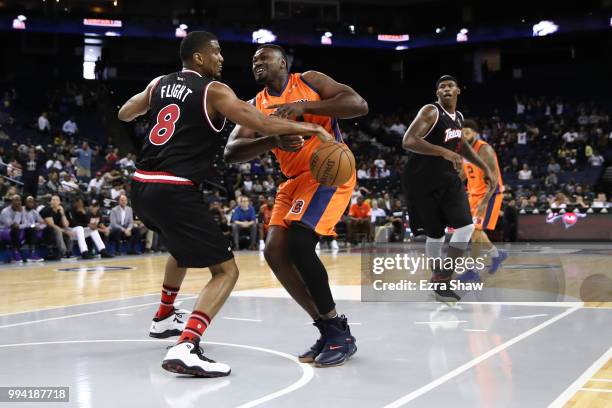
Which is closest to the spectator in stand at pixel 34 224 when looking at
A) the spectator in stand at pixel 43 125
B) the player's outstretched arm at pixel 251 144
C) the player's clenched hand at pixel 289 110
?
the player's outstretched arm at pixel 251 144

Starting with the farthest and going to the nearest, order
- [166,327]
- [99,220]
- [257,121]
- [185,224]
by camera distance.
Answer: [99,220] → [166,327] → [185,224] → [257,121]

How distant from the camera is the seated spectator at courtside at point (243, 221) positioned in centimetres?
1734

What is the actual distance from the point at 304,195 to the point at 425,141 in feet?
7.68

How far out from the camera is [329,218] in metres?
4.48

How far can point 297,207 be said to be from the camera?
14.7 feet

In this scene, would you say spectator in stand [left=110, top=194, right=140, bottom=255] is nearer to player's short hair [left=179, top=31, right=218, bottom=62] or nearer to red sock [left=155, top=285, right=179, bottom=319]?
red sock [left=155, top=285, right=179, bottom=319]

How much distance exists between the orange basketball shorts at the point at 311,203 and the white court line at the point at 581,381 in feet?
5.38

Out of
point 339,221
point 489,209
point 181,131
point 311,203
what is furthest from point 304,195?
point 339,221

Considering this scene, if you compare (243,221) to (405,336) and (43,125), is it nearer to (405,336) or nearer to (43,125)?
(43,125)

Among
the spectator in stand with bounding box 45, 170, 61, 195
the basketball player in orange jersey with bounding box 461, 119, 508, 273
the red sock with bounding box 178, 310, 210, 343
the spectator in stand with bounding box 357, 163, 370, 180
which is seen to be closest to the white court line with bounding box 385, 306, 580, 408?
the red sock with bounding box 178, 310, 210, 343

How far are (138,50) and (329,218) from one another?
93.4 ft

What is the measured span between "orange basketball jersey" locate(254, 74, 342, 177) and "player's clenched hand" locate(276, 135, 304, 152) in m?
0.37

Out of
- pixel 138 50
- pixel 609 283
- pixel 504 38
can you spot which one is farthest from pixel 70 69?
pixel 609 283

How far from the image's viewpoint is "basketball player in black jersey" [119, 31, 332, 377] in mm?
4055
